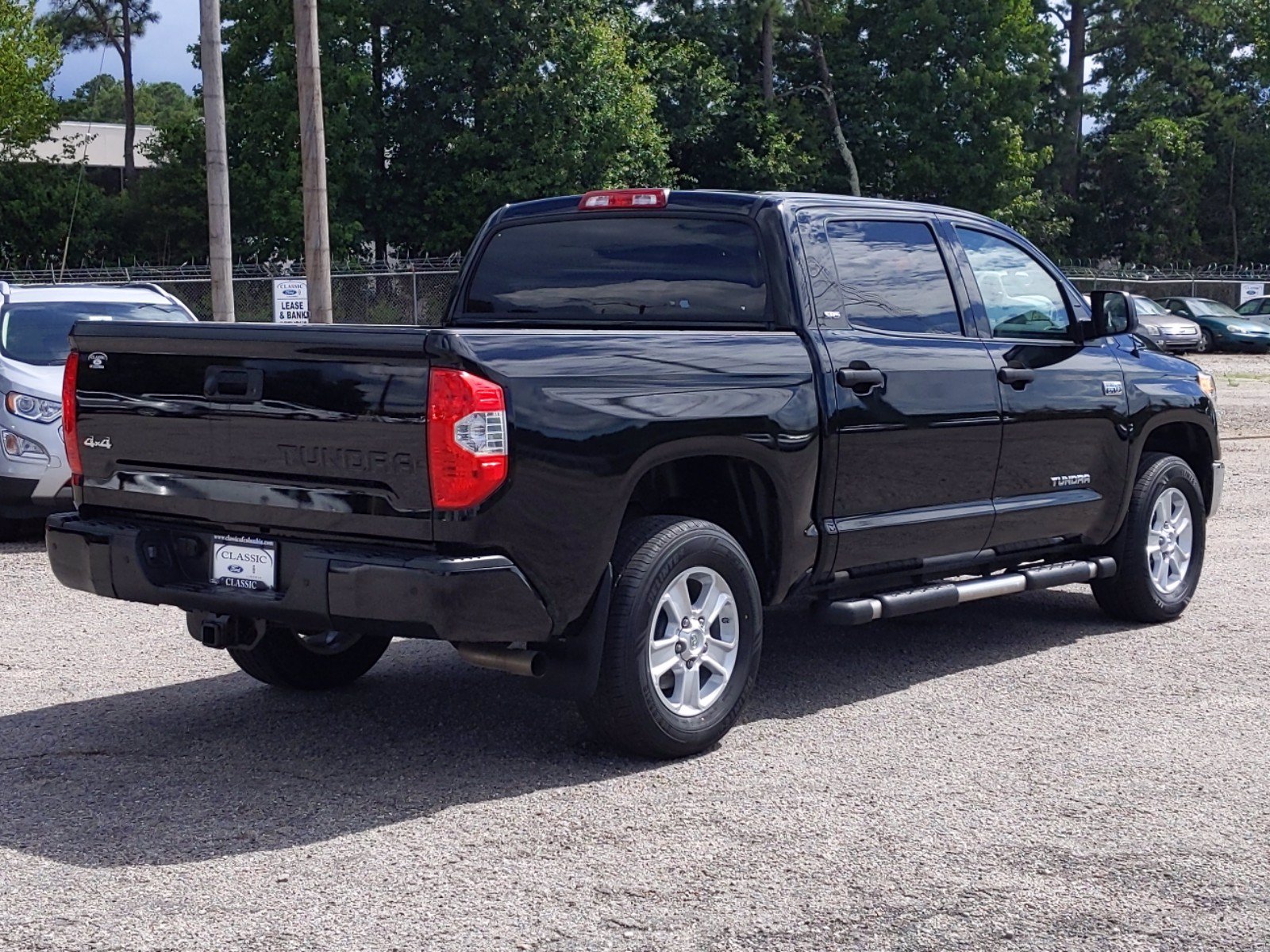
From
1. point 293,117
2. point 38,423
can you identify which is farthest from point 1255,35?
point 38,423

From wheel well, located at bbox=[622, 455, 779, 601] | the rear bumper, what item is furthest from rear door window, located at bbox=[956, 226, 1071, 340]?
the rear bumper

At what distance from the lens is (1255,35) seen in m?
66.2

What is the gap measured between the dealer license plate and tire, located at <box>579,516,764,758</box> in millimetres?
1113

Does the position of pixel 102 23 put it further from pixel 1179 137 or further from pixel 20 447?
pixel 20 447

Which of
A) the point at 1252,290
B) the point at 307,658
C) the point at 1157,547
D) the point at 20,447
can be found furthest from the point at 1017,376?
the point at 1252,290

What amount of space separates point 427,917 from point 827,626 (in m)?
4.49

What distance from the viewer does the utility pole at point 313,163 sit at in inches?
637

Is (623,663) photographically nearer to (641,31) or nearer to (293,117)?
(293,117)

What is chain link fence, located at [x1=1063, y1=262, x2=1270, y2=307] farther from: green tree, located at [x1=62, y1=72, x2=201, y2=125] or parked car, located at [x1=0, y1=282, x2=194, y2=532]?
green tree, located at [x1=62, y1=72, x2=201, y2=125]

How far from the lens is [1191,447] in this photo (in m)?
8.64

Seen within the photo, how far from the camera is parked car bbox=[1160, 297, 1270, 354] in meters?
42.2

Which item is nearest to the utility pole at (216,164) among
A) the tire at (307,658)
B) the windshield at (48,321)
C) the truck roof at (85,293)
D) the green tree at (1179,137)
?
the truck roof at (85,293)

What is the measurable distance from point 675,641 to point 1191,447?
421 centimetres

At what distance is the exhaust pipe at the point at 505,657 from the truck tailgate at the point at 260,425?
49cm
